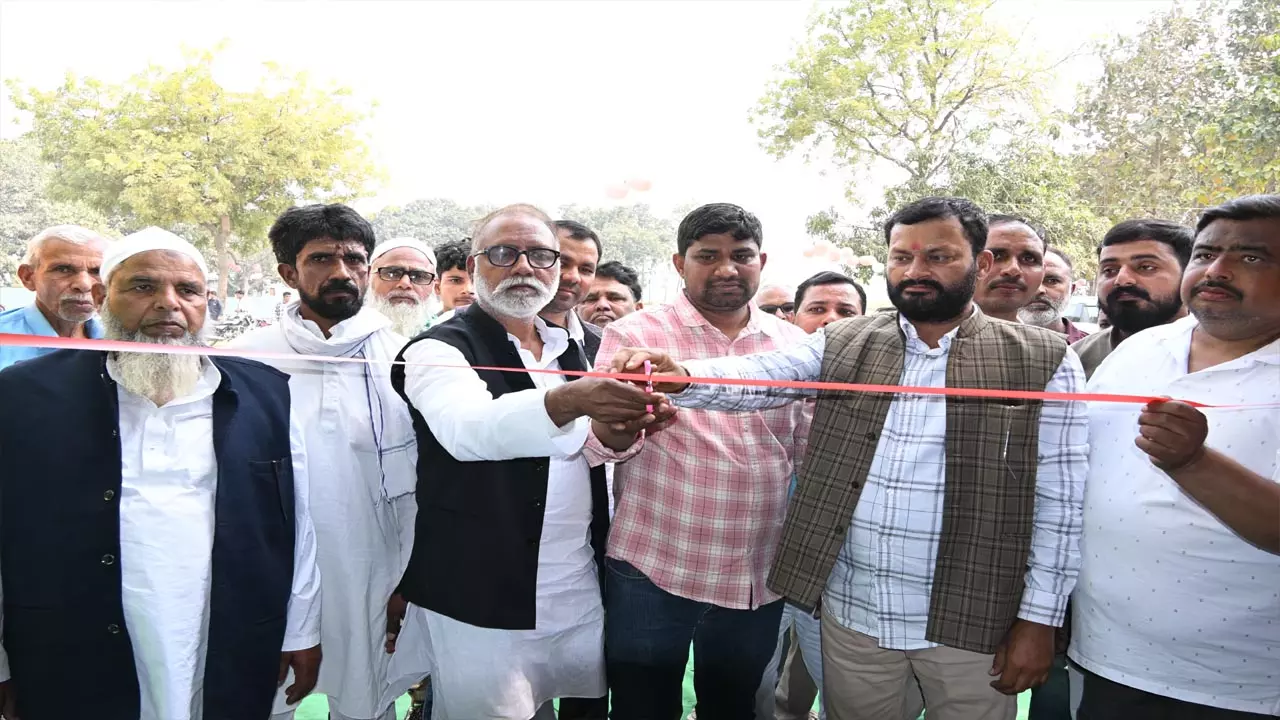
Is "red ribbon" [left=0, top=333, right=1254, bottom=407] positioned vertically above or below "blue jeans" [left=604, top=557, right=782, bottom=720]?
above

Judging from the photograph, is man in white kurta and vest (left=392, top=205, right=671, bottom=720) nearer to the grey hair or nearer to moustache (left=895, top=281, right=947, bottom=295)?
moustache (left=895, top=281, right=947, bottom=295)

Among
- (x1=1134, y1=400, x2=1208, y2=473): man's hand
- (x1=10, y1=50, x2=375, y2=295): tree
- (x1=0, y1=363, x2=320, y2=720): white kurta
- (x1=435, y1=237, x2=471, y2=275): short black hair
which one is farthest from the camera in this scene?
(x1=10, y1=50, x2=375, y2=295): tree

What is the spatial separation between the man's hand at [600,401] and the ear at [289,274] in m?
1.78

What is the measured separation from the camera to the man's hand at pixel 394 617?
3.09 m

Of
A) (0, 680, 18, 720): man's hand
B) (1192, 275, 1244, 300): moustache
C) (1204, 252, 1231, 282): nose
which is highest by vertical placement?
(1204, 252, 1231, 282): nose

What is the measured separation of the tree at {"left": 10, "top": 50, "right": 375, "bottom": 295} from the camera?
53.9ft

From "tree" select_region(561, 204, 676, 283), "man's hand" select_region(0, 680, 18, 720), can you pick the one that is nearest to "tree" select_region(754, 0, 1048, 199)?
"tree" select_region(561, 204, 676, 283)

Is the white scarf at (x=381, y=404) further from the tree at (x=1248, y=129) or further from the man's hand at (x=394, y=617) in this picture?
the tree at (x=1248, y=129)

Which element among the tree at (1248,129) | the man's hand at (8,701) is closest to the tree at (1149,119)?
the tree at (1248,129)

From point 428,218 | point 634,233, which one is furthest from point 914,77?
point 428,218

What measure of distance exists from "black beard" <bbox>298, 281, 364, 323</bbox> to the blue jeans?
161 centimetres

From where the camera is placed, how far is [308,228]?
10.5 feet

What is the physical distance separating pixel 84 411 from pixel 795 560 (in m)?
2.36

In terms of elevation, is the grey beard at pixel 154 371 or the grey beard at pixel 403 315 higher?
the grey beard at pixel 403 315
